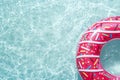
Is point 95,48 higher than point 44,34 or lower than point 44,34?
lower

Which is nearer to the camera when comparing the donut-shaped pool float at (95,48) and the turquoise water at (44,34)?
the donut-shaped pool float at (95,48)

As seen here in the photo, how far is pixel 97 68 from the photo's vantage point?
3.60m

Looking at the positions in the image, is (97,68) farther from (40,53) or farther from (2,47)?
(2,47)

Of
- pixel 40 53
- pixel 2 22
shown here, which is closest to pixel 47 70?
pixel 40 53

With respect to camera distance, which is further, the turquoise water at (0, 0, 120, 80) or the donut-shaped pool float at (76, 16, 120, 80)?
the turquoise water at (0, 0, 120, 80)

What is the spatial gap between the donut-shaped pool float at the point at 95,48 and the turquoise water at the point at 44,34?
12.7 inches

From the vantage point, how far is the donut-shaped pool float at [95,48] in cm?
357

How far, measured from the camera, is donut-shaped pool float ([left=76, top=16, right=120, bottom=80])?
141 inches

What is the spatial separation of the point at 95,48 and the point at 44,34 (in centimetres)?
68

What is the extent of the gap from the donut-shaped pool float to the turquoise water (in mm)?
323

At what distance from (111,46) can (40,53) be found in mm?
796

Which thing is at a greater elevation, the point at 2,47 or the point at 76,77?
the point at 2,47

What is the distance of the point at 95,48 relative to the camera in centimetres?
360

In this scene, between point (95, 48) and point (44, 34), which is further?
point (44, 34)
